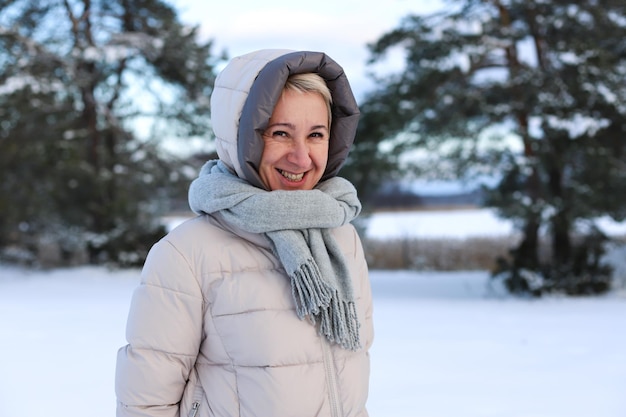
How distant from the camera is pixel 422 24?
9305 mm

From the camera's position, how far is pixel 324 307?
1467 mm

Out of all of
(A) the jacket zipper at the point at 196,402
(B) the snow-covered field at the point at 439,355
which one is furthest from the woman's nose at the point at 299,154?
(B) the snow-covered field at the point at 439,355

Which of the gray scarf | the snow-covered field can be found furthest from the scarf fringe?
the snow-covered field

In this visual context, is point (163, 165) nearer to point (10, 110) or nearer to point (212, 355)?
point (10, 110)

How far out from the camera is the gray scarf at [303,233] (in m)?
1.45

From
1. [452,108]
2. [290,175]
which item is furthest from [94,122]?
[290,175]

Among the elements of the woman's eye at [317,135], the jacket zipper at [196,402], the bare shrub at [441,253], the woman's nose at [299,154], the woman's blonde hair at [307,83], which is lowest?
the bare shrub at [441,253]

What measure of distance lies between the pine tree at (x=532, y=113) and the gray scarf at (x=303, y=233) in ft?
24.0

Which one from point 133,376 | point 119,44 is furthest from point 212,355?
point 119,44

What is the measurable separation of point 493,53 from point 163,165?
7169 millimetres

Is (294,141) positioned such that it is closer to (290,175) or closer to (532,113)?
(290,175)

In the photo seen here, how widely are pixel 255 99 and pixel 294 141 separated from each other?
0.54 feet

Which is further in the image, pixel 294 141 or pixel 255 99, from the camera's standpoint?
pixel 294 141

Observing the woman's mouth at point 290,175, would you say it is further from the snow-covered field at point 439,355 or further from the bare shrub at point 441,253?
the bare shrub at point 441,253
